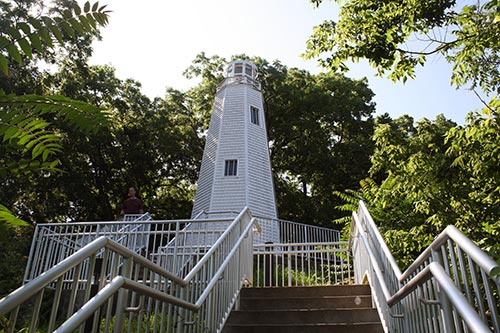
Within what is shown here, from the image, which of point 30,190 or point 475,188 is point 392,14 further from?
point 30,190

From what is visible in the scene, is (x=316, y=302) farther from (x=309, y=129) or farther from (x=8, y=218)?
(x=309, y=129)

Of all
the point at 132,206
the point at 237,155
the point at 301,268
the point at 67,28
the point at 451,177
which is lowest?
the point at 67,28

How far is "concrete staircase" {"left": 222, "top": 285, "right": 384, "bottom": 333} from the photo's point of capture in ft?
14.6

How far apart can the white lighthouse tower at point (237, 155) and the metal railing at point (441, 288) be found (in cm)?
1106

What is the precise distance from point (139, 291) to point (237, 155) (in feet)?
48.0

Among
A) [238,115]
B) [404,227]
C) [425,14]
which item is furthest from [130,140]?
[425,14]

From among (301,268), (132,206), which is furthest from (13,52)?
(301,268)

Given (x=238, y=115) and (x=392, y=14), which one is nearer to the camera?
(x=392, y=14)

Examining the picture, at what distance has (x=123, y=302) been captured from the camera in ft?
7.47

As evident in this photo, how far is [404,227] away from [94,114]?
648cm

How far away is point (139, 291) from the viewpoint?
239 cm

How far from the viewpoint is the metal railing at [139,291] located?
1631 mm

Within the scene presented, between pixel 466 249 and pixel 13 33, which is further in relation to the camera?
pixel 466 249

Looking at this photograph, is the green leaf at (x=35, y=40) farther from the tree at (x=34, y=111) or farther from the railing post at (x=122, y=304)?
the railing post at (x=122, y=304)
